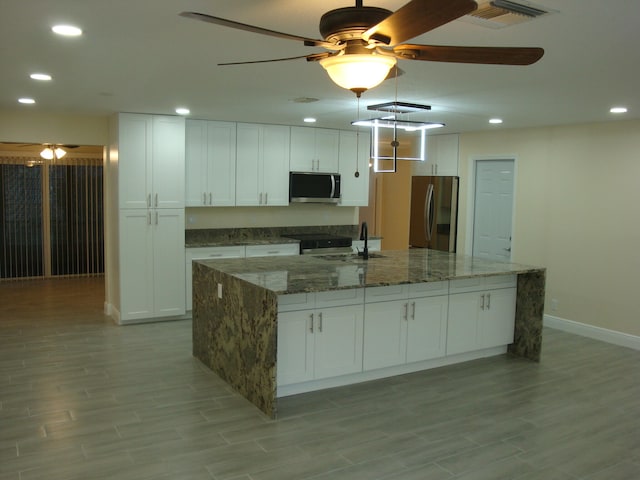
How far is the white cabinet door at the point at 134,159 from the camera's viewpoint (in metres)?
6.08

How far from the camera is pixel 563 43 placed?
2906 mm

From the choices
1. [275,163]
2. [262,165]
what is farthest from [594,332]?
[262,165]

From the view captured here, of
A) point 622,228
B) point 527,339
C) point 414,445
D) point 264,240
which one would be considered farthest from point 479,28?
point 264,240

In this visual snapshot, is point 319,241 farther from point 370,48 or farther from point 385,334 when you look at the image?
point 370,48

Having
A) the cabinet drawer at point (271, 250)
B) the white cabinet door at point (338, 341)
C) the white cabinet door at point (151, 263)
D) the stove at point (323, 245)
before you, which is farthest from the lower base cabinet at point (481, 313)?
the white cabinet door at point (151, 263)

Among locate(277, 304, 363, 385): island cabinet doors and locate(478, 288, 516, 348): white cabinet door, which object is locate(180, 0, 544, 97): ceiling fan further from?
locate(478, 288, 516, 348): white cabinet door

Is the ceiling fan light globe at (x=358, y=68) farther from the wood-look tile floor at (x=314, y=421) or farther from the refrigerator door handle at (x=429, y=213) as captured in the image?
the refrigerator door handle at (x=429, y=213)

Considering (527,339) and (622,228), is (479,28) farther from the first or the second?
(622,228)

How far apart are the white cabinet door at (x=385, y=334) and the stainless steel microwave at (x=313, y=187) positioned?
3171 mm

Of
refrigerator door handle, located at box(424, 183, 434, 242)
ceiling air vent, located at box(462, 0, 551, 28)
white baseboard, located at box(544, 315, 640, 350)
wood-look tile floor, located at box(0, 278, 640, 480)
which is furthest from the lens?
refrigerator door handle, located at box(424, 183, 434, 242)

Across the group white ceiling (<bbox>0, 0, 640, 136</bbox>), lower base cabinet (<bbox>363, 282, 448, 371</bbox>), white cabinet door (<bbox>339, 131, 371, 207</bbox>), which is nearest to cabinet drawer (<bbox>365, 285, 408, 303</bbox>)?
lower base cabinet (<bbox>363, 282, 448, 371</bbox>)

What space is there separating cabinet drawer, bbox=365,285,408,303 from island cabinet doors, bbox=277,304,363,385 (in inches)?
5.2

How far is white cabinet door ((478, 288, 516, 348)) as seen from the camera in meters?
5.10

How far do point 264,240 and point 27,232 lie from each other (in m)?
4.35
